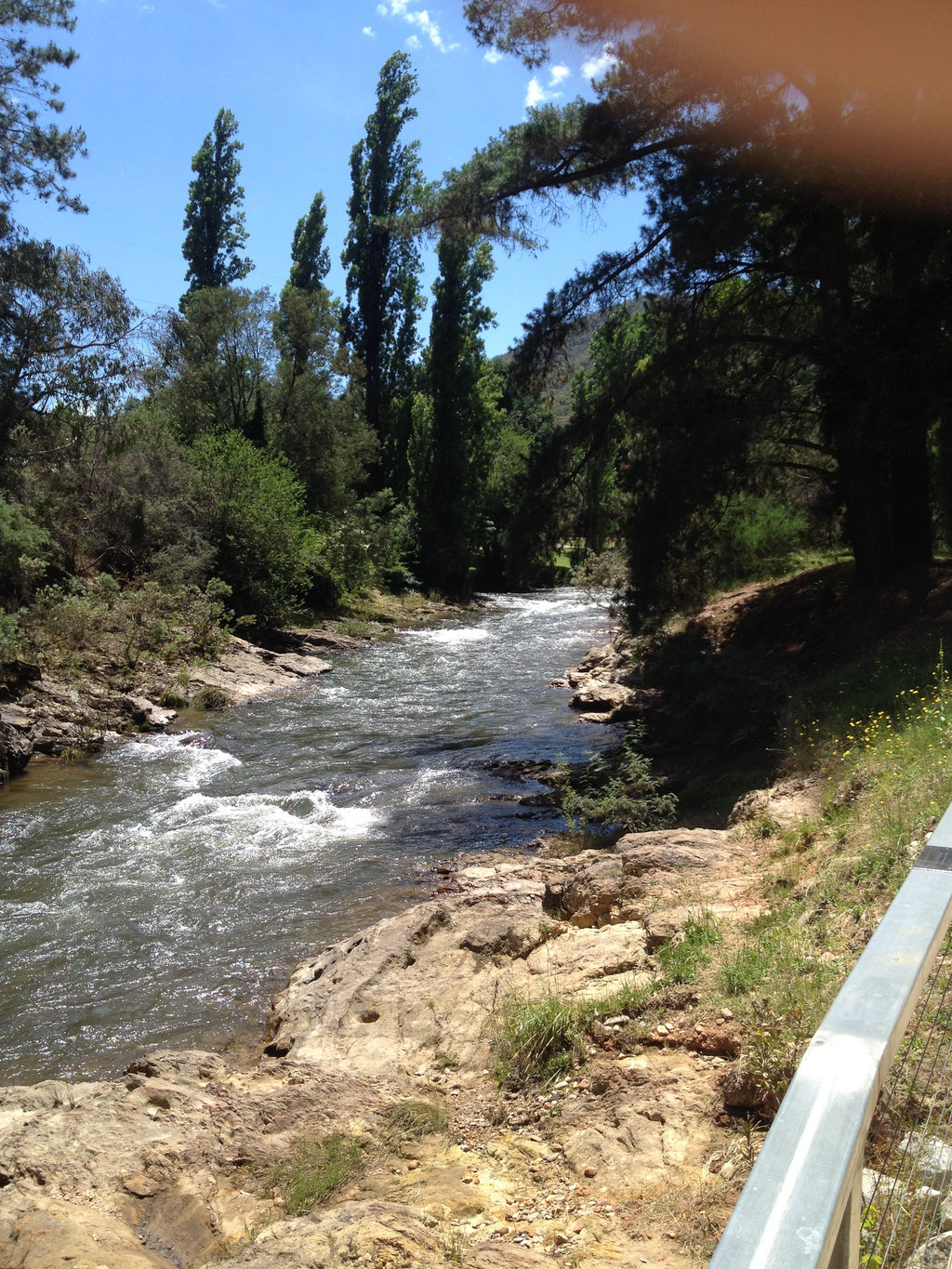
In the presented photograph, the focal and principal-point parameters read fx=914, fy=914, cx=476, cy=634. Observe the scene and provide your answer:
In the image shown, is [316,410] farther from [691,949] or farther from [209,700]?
[691,949]

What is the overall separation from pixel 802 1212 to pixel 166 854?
31.1 ft

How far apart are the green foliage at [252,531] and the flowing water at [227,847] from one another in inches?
295

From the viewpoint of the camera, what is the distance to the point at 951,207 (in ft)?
37.0

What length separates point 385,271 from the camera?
44312 mm

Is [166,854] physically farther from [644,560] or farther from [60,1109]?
[644,560]

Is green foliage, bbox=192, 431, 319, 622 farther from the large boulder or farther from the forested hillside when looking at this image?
the large boulder

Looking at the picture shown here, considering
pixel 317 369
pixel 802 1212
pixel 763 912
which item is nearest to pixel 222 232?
pixel 317 369

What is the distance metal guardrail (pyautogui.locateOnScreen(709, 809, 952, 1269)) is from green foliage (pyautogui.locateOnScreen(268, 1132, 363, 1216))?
10.1ft

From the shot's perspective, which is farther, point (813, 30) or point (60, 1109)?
point (813, 30)

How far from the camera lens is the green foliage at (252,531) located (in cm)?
2488

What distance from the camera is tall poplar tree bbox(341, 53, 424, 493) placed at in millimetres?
42812

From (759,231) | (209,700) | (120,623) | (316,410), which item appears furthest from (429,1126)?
(316,410)

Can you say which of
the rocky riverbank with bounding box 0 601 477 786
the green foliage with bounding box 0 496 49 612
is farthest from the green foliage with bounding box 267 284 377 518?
the green foliage with bounding box 0 496 49 612

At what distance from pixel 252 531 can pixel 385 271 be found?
951 inches
